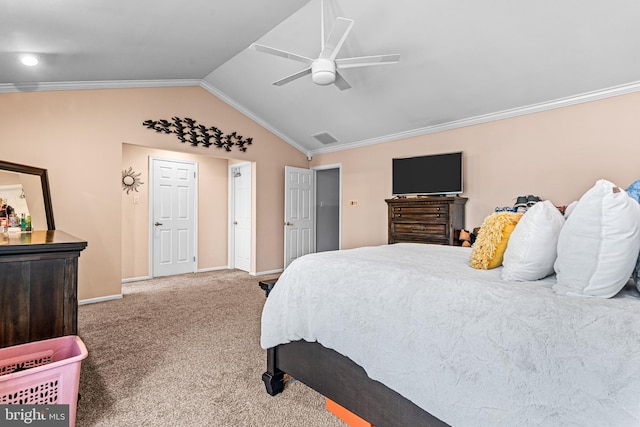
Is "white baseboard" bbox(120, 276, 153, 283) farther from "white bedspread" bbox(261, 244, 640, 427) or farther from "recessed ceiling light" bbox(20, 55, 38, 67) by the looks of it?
"white bedspread" bbox(261, 244, 640, 427)

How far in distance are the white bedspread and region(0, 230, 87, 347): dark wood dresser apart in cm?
141

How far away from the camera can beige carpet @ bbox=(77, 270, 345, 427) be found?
1.77 metres

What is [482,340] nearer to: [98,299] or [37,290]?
[37,290]

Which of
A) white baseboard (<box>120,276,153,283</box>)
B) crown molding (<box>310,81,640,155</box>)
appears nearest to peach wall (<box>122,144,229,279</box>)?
white baseboard (<box>120,276,153,283</box>)

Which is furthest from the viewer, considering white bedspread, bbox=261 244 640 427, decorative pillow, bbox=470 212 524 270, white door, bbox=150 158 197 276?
white door, bbox=150 158 197 276

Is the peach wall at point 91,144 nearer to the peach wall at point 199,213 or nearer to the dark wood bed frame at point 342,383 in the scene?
the peach wall at point 199,213

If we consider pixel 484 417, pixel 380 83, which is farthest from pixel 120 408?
pixel 380 83

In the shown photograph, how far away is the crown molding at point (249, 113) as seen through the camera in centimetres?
519

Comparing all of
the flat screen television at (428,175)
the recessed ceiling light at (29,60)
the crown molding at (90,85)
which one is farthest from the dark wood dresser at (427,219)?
the recessed ceiling light at (29,60)

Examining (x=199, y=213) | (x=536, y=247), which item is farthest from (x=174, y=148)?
(x=536, y=247)

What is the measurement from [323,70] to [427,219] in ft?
8.11

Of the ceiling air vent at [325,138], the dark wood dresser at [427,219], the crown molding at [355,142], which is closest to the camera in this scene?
the crown molding at [355,142]

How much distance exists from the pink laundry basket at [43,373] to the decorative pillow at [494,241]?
6.38 ft

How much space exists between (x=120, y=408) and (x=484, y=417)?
1885 millimetres
